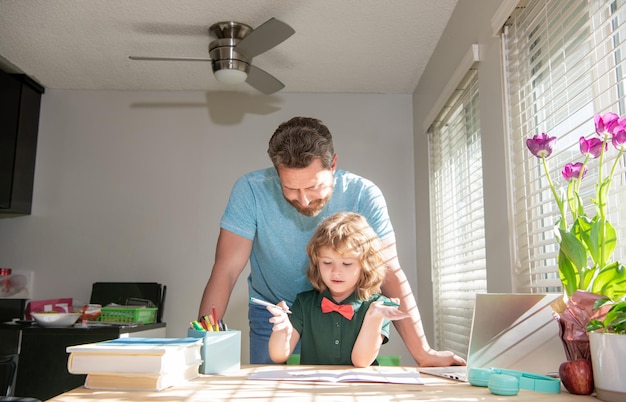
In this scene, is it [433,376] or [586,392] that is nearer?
[586,392]

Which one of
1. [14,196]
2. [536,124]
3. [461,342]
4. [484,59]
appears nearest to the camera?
[536,124]

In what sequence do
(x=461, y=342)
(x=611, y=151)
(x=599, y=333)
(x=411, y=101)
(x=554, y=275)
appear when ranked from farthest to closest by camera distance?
(x=411, y=101) → (x=461, y=342) → (x=554, y=275) → (x=611, y=151) → (x=599, y=333)

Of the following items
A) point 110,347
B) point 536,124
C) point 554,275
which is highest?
point 536,124

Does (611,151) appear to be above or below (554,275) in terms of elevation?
above

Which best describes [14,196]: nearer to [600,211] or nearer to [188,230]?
[188,230]

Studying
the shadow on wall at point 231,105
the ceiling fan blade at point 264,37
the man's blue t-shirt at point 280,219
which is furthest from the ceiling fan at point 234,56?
the man's blue t-shirt at point 280,219

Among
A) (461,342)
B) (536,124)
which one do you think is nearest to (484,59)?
(536,124)

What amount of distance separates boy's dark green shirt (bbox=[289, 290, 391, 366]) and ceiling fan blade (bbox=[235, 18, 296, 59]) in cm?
134

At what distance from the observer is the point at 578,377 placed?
2.68 feet

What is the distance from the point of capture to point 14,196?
3.41 m

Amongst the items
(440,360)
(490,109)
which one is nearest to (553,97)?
(490,109)

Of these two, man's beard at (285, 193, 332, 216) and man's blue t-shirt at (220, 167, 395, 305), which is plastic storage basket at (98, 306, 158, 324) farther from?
man's beard at (285, 193, 332, 216)

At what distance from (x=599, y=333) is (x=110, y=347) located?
733 mm

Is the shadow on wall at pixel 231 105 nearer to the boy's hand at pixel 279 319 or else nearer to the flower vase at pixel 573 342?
the boy's hand at pixel 279 319
